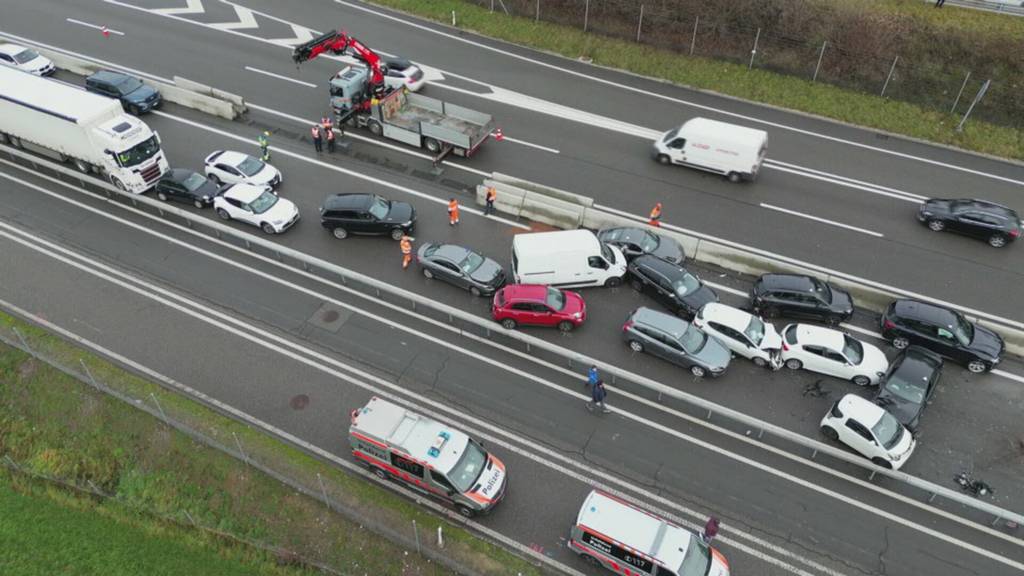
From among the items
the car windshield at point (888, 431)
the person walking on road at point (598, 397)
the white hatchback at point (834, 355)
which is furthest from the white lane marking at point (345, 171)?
the car windshield at point (888, 431)

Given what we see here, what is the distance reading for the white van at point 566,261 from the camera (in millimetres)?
23297

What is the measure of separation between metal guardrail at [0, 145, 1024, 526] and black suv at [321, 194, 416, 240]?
1913 mm

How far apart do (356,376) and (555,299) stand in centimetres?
725

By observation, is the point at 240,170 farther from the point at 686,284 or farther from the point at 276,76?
the point at 686,284

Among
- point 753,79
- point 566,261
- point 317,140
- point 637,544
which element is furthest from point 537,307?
point 753,79

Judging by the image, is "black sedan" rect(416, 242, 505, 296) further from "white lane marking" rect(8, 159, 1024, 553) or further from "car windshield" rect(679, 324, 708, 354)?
"car windshield" rect(679, 324, 708, 354)

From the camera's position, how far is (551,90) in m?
36.3

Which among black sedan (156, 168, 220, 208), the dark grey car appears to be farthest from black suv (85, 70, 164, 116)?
the dark grey car

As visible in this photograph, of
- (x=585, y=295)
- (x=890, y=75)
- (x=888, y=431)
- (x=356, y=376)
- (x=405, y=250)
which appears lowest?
(x=356, y=376)

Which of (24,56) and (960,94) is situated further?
(24,56)

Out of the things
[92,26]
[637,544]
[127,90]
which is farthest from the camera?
[92,26]

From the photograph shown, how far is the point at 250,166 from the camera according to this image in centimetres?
2809

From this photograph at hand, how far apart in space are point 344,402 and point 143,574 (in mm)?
6880

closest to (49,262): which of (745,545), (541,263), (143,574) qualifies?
(143,574)
